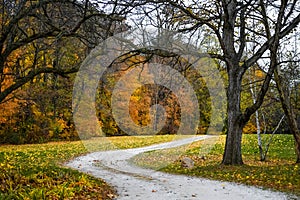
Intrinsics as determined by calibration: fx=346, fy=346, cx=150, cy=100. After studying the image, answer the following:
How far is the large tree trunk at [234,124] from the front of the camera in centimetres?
1250

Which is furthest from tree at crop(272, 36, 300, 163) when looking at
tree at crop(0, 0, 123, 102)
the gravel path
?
tree at crop(0, 0, 123, 102)

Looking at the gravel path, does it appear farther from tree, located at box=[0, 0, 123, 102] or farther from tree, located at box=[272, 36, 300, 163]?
tree, located at box=[0, 0, 123, 102]

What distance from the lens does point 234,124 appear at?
12.5 metres

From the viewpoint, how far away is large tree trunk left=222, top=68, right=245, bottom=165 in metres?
12.5

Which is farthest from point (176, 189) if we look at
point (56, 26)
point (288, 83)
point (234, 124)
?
point (288, 83)

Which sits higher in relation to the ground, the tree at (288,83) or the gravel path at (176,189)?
the tree at (288,83)

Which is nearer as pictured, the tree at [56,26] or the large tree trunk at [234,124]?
the tree at [56,26]

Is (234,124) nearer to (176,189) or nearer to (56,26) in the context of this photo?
(176,189)

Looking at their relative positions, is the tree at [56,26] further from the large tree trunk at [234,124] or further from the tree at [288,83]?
the tree at [288,83]

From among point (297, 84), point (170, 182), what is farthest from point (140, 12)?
point (297, 84)

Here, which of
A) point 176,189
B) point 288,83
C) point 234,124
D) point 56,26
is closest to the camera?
point 176,189

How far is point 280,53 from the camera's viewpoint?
50.0 ft

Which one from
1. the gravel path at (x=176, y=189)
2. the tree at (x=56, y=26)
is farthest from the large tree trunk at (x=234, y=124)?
the tree at (x=56, y=26)

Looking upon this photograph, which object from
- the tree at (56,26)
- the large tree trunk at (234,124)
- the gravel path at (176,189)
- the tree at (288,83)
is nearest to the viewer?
the gravel path at (176,189)
